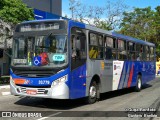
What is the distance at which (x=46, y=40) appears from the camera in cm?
1194

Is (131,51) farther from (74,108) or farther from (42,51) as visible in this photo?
(42,51)

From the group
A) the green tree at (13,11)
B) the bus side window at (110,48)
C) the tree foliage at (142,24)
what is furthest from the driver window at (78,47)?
the tree foliage at (142,24)

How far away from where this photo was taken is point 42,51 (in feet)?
39.0

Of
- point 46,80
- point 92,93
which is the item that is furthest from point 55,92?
point 92,93

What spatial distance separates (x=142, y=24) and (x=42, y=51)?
46159mm

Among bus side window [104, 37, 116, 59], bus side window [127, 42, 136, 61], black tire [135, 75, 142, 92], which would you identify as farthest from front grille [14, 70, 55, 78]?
black tire [135, 75, 142, 92]

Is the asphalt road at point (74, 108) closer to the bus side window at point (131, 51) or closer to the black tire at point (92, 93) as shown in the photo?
the black tire at point (92, 93)

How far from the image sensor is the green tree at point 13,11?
20.7 meters

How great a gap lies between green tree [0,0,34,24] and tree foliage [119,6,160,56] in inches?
1225

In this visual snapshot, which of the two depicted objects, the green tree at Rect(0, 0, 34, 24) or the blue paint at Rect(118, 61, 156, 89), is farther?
the green tree at Rect(0, 0, 34, 24)

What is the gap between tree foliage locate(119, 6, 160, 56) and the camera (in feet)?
179

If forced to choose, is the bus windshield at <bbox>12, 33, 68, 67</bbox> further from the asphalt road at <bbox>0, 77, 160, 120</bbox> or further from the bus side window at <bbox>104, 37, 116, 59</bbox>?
the bus side window at <bbox>104, 37, 116, 59</bbox>

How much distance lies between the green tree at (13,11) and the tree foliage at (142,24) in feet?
102

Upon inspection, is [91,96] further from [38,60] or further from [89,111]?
[38,60]
